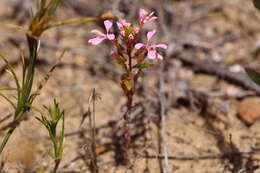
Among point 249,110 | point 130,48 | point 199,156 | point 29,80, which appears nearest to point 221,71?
point 249,110

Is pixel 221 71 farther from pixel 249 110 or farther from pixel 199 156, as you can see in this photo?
pixel 199 156

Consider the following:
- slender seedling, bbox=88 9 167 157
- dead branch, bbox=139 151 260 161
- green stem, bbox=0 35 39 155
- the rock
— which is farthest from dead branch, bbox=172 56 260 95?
green stem, bbox=0 35 39 155

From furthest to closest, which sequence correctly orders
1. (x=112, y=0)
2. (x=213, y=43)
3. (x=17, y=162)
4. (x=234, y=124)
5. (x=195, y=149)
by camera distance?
(x=213, y=43), (x=112, y=0), (x=234, y=124), (x=195, y=149), (x=17, y=162)

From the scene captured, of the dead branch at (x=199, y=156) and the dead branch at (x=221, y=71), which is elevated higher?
the dead branch at (x=221, y=71)

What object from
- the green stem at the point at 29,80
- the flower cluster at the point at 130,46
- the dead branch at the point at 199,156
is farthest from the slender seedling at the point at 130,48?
the dead branch at the point at 199,156

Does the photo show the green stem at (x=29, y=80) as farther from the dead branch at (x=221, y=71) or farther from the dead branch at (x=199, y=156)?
the dead branch at (x=221, y=71)

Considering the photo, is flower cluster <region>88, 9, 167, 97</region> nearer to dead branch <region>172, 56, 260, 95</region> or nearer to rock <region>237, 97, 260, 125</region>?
rock <region>237, 97, 260, 125</region>

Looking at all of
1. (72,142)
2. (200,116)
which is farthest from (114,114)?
(200,116)

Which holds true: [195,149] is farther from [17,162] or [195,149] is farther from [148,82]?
[17,162]
